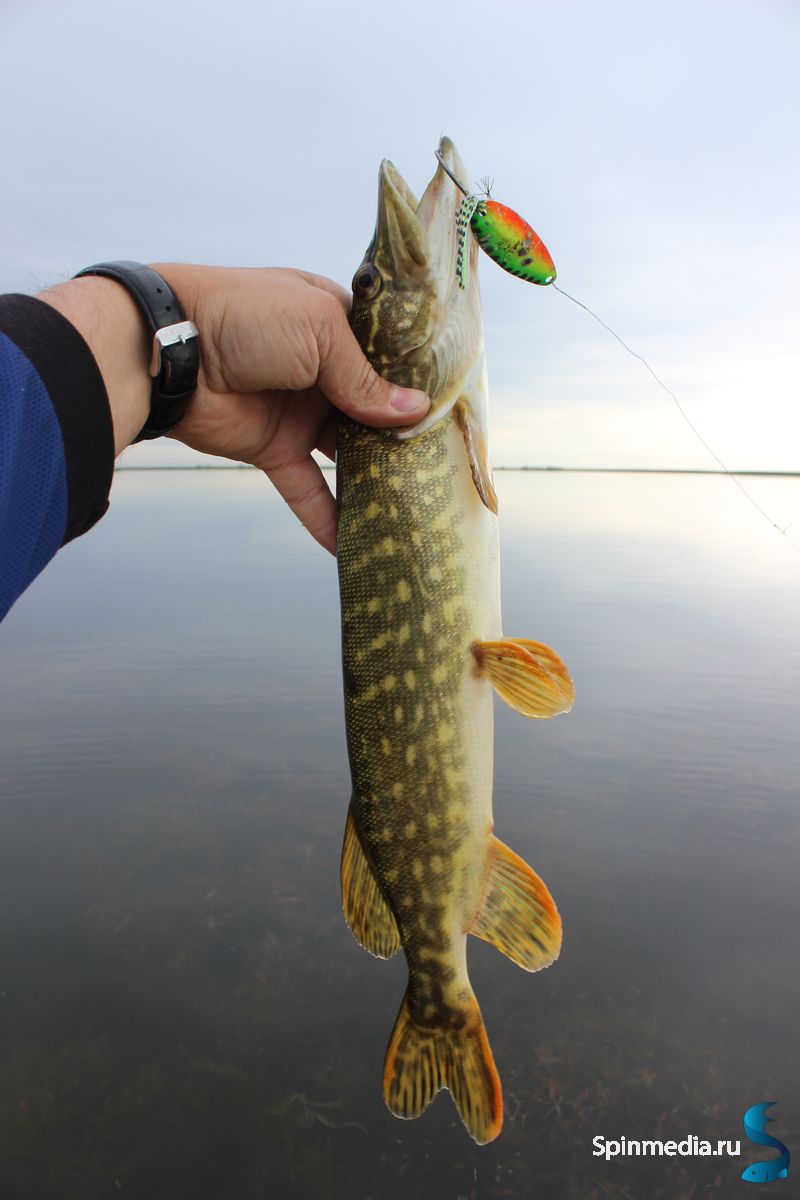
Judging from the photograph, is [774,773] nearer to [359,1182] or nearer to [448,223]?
[359,1182]

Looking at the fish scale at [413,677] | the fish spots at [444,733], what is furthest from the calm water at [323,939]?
the fish spots at [444,733]

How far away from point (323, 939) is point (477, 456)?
162 inches

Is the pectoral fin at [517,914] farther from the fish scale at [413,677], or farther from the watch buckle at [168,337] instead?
the watch buckle at [168,337]

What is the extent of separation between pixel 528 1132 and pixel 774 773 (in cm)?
482

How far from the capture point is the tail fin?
6.48ft

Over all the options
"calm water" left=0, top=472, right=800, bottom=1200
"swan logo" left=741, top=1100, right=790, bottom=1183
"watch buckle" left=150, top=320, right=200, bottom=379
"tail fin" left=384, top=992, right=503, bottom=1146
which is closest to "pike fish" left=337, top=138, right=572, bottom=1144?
"tail fin" left=384, top=992, right=503, bottom=1146

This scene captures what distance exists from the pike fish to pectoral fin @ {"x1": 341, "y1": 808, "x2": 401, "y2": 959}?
0.04 metres

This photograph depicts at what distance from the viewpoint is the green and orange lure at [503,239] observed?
1850 millimetres

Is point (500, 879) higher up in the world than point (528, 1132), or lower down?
higher up

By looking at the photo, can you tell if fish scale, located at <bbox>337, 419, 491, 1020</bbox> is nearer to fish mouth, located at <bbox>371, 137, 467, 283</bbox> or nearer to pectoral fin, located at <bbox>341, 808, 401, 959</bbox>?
pectoral fin, located at <bbox>341, 808, 401, 959</bbox>

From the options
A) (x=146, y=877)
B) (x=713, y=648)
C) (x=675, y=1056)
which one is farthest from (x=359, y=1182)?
(x=713, y=648)

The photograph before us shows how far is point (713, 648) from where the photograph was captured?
1127 centimetres

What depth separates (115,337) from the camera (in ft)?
6.02

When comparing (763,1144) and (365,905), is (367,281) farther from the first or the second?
(763,1144)
